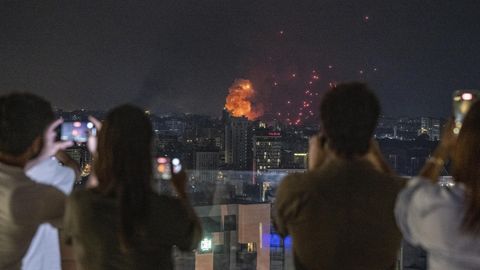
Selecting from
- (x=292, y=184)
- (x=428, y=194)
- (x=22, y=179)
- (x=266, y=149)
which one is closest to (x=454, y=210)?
(x=428, y=194)

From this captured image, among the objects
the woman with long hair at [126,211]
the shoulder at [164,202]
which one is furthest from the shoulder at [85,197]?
the shoulder at [164,202]

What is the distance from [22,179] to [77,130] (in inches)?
19.1

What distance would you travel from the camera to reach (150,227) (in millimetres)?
1363

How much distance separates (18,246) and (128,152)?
425mm

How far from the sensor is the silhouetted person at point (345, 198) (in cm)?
139

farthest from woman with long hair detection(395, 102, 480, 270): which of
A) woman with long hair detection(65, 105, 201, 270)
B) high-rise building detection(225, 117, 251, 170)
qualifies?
high-rise building detection(225, 117, 251, 170)

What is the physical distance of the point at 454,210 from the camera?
1.24m

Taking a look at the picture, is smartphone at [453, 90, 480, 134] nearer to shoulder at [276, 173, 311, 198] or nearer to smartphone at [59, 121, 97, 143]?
shoulder at [276, 173, 311, 198]

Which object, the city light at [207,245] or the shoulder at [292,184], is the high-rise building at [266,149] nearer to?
the city light at [207,245]

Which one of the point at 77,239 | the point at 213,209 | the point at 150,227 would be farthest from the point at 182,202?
the point at 213,209

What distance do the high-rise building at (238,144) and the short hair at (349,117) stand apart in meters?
12.4

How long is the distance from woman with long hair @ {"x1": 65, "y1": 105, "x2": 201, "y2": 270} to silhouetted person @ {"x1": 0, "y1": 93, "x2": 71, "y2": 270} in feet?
0.39

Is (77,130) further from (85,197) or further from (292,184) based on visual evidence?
(292,184)

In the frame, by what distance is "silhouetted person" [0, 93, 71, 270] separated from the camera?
147cm
